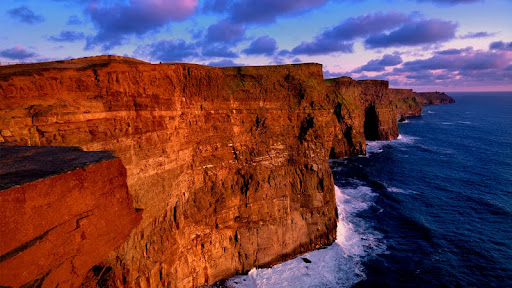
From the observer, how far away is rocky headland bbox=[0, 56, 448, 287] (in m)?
11.6

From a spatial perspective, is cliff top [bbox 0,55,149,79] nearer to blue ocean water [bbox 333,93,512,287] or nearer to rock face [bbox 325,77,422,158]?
blue ocean water [bbox 333,93,512,287]

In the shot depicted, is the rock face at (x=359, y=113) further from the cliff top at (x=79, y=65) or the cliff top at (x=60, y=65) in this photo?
the cliff top at (x=60, y=65)

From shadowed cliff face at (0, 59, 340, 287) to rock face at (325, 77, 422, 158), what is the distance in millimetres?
16203

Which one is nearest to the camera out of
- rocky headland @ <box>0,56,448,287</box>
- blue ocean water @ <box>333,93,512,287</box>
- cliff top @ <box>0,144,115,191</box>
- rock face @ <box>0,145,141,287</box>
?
rock face @ <box>0,145,141,287</box>

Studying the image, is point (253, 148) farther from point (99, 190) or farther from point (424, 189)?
point (424, 189)

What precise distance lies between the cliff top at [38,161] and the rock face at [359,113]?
33935 mm

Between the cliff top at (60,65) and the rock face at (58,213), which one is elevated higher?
the cliff top at (60,65)

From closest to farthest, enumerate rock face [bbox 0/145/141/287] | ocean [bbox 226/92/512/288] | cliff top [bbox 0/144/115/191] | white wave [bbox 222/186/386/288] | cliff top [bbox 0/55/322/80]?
rock face [bbox 0/145/141/287] → cliff top [bbox 0/144/115/191] → cliff top [bbox 0/55/322/80] → white wave [bbox 222/186/386/288] → ocean [bbox 226/92/512/288]

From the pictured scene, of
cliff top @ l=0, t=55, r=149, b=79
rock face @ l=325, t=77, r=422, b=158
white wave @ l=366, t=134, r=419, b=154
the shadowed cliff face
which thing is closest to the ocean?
the shadowed cliff face

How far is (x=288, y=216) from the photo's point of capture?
22.0 meters

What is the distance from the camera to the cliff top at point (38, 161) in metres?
3.95

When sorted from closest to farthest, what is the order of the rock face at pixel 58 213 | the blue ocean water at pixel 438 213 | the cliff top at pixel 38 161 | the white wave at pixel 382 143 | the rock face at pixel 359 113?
the rock face at pixel 58 213 < the cliff top at pixel 38 161 < the blue ocean water at pixel 438 213 < the rock face at pixel 359 113 < the white wave at pixel 382 143

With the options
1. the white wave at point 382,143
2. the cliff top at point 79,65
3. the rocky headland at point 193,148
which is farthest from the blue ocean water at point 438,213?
the cliff top at point 79,65

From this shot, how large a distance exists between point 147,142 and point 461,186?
4472 centimetres
